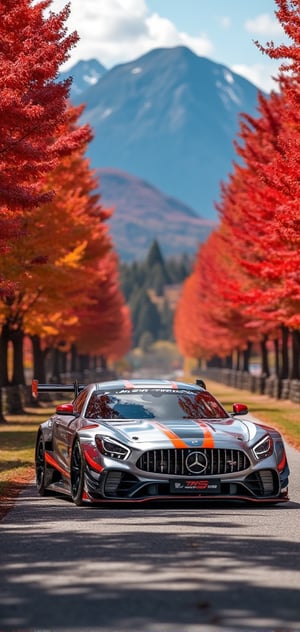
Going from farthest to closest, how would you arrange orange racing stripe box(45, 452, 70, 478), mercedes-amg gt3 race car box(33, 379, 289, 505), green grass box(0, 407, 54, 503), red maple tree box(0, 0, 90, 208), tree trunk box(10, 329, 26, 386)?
tree trunk box(10, 329, 26, 386)
red maple tree box(0, 0, 90, 208)
green grass box(0, 407, 54, 503)
orange racing stripe box(45, 452, 70, 478)
mercedes-amg gt3 race car box(33, 379, 289, 505)

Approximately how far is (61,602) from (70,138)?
19.5 m

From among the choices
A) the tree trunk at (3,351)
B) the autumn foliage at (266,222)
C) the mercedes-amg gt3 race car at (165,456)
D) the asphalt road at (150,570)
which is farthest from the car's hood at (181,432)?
the tree trunk at (3,351)

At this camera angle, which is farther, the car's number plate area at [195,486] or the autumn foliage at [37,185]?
the autumn foliage at [37,185]

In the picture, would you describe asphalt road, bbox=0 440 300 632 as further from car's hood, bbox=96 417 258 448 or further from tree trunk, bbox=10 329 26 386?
tree trunk, bbox=10 329 26 386

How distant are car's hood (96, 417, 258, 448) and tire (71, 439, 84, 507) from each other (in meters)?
0.42

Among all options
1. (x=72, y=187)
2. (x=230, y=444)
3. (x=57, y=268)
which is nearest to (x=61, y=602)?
(x=230, y=444)

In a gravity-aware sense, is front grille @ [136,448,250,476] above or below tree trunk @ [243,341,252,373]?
below

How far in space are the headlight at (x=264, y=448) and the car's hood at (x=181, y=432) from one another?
0.12 meters

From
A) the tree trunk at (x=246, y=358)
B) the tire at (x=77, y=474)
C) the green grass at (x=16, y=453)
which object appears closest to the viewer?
the tire at (x=77, y=474)

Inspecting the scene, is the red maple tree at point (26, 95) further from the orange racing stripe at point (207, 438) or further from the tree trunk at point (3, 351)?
the tree trunk at point (3, 351)

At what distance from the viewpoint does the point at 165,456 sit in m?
13.3

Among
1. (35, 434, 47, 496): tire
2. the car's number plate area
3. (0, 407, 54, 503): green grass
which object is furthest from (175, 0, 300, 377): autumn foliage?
the car's number plate area

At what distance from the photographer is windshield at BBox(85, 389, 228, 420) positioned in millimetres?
14359

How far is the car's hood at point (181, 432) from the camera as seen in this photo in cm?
1334
